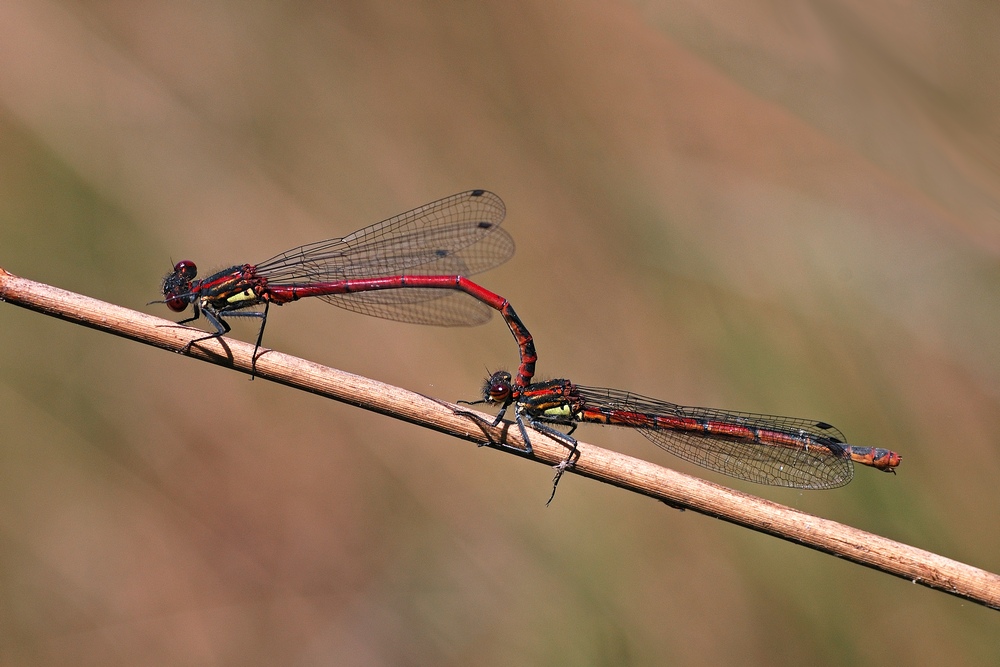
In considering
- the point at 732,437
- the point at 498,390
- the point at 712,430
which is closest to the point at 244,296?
the point at 498,390

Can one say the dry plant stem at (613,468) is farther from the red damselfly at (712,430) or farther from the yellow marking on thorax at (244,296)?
the yellow marking on thorax at (244,296)

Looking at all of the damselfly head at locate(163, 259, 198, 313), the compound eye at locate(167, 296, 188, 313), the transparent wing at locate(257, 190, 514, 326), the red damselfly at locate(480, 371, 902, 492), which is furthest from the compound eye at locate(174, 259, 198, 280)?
the red damselfly at locate(480, 371, 902, 492)

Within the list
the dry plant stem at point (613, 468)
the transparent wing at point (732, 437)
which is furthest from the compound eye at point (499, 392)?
the dry plant stem at point (613, 468)

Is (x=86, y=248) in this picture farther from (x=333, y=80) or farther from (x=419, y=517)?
(x=419, y=517)

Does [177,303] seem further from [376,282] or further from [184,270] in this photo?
[376,282]

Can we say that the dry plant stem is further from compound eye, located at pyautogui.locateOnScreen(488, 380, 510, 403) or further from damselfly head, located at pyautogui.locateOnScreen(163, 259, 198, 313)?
damselfly head, located at pyautogui.locateOnScreen(163, 259, 198, 313)

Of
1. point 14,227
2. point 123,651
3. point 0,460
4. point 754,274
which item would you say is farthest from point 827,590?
point 14,227
